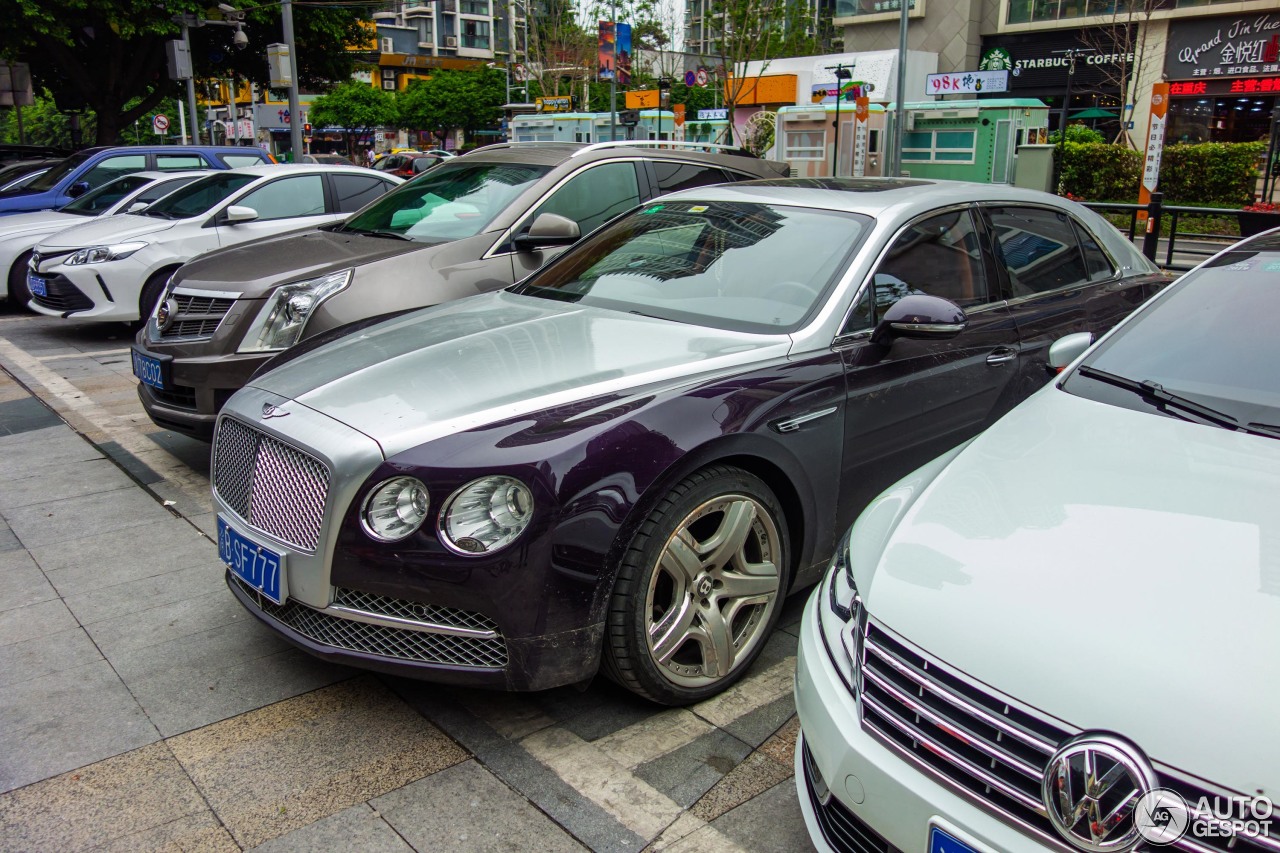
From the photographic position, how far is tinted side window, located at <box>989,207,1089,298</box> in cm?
420

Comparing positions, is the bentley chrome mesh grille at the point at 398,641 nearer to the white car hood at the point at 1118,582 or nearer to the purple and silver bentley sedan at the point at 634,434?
the purple and silver bentley sedan at the point at 634,434

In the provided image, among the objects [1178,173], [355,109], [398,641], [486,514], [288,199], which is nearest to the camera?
[486,514]

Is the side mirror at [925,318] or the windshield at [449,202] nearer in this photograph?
the side mirror at [925,318]

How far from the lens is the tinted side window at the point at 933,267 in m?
3.60

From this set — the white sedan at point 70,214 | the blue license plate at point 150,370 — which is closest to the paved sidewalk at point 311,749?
the blue license plate at point 150,370

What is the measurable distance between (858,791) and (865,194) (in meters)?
2.74

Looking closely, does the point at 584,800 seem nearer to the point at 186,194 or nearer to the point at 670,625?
the point at 670,625

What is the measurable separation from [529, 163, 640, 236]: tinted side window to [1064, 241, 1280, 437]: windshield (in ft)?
11.6

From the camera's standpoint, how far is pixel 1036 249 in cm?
436

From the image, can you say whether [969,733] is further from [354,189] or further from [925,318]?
[354,189]

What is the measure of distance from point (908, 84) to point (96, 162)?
29448mm

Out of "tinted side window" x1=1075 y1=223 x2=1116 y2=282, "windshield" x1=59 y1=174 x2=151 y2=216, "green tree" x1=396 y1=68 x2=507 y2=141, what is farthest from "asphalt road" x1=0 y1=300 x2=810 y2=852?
"green tree" x1=396 y1=68 x2=507 y2=141

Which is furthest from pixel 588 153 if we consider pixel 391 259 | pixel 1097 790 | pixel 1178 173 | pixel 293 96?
pixel 1178 173

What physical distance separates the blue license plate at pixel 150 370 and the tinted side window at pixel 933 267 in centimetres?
362
